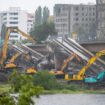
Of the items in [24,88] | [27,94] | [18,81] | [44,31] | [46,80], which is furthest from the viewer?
[44,31]

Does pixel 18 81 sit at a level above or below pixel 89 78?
above

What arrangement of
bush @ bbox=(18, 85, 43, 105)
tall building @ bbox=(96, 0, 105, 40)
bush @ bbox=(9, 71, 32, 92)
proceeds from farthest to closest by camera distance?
tall building @ bbox=(96, 0, 105, 40)
bush @ bbox=(9, 71, 32, 92)
bush @ bbox=(18, 85, 43, 105)

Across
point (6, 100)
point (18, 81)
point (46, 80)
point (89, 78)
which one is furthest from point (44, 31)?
point (6, 100)

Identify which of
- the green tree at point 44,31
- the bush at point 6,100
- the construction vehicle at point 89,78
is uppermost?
the bush at point 6,100

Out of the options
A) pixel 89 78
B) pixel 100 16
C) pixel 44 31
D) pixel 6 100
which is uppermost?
pixel 6 100

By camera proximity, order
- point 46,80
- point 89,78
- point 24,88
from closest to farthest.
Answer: point 24,88, point 46,80, point 89,78

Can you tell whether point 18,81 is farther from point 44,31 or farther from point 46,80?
point 44,31

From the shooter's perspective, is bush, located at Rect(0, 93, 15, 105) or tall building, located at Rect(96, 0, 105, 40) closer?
bush, located at Rect(0, 93, 15, 105)

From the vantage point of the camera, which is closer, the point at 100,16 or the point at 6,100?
the point at 6,100

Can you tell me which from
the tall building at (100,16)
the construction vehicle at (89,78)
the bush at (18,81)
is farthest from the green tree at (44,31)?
the bush at (18,81)

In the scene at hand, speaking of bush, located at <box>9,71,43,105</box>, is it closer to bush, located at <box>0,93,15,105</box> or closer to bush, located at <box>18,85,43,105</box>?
bush, located at <box>18,85,43,105</box>

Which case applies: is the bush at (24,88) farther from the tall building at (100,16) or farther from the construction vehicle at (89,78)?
the tall building at (100,16)

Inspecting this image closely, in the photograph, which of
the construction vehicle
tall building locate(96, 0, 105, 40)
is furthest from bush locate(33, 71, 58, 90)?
tall building locate(96, 0, 105, 40)

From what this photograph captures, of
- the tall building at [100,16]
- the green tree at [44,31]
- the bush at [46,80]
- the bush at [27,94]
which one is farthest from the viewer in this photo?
the tall building at [100,16]
